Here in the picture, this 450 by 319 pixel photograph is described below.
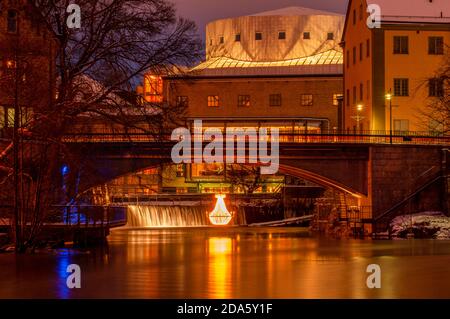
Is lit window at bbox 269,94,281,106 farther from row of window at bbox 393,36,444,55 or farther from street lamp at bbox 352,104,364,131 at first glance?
row of window at bbox 393,36,444,55

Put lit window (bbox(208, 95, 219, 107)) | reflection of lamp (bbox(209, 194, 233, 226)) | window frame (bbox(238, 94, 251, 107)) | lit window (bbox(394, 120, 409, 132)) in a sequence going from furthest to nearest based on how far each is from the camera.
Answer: lit window (bbox(208, 95, 219, 107)) < window frame (bbox(238, 94, 251, 107)) < lit window (bbox(394, 120, 409, 132)) < reflection of lamp (bbox(209, 194, 233, 226))

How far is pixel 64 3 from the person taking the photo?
46094 millimetres

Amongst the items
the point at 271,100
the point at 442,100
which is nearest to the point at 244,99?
the point at 271,100

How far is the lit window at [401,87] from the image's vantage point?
85.8 m

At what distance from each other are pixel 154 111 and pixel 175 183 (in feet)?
223

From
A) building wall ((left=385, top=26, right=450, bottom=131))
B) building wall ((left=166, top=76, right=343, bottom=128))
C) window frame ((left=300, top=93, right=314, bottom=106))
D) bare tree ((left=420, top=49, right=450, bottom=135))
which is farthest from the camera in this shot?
window frame ((left=300, top=93, right=314, bottom=106))

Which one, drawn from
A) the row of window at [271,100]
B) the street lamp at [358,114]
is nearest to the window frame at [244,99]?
the row of window at [271,100]

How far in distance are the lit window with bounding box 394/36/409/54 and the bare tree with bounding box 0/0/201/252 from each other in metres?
40.7

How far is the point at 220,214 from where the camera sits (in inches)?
3310

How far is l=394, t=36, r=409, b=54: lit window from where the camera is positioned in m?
85.5

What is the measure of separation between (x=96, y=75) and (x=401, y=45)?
44.0 m

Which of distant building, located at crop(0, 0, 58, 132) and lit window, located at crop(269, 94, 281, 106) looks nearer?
distant building, located at crop(0, 0, 58, 132)

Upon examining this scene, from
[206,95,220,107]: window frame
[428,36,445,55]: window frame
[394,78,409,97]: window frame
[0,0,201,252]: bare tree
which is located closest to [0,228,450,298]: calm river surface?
[0,0,201,252]: bare tree

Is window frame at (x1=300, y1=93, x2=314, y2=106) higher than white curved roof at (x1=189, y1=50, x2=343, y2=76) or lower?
lower
